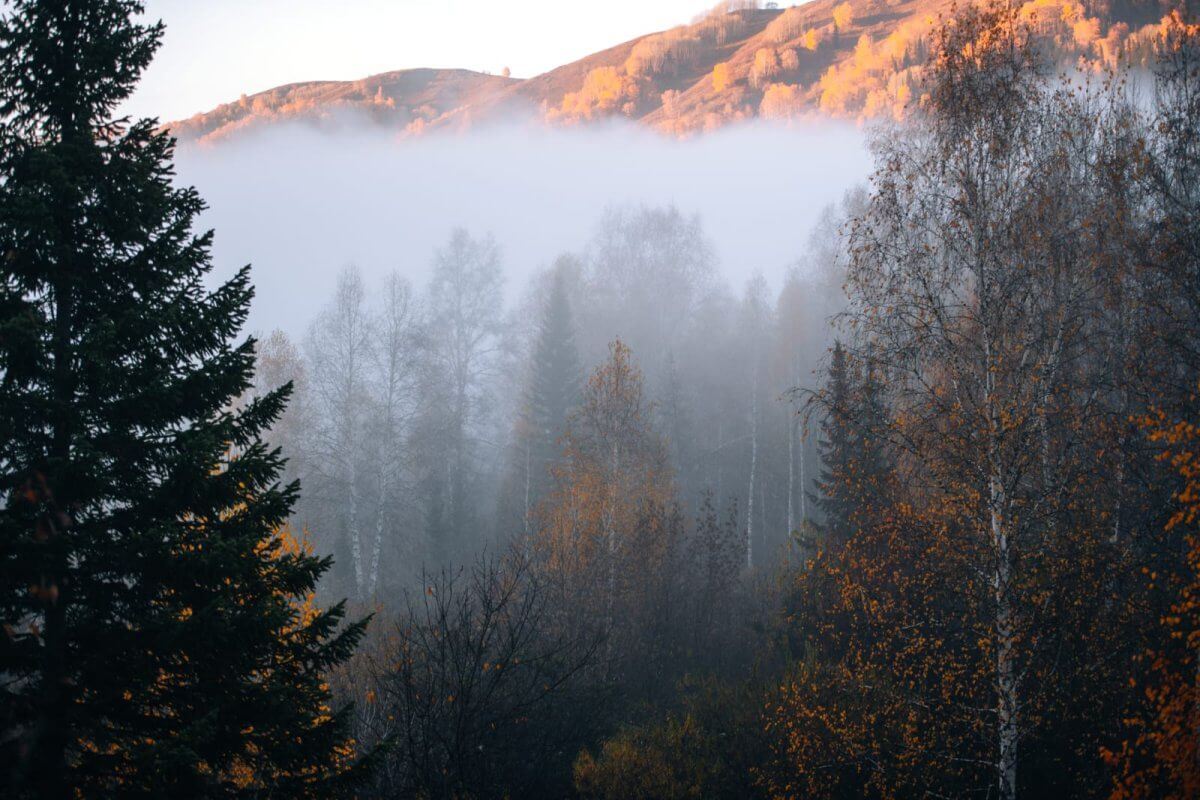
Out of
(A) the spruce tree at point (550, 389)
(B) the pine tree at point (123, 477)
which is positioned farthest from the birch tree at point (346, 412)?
(B) the pine tree at point (123, 477)

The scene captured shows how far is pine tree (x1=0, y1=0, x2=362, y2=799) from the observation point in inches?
201

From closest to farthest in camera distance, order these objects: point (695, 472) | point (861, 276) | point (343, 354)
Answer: point (861, 276)
point (343, 354)
point (695, 472)

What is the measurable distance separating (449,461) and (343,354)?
A: 660 centimetres

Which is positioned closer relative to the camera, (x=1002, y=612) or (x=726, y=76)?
(x=1002, y=612)

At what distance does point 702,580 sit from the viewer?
18938 mm

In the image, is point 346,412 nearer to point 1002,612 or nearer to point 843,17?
point 1002,612

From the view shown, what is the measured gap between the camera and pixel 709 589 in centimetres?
1738

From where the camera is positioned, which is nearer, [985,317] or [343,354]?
[985,317]

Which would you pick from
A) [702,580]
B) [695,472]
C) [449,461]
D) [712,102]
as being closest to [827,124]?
[712,102]

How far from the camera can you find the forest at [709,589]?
17.6 feet

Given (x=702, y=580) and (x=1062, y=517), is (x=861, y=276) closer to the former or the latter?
(x=1062, y=517)

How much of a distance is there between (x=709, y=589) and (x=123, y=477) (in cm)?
1430

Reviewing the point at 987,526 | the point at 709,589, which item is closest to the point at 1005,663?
the point at 987,526

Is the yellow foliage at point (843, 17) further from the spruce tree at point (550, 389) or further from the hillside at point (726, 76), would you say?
the spruce tree at point (550, 389)
